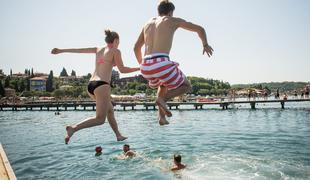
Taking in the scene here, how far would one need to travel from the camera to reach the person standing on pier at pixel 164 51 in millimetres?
3418

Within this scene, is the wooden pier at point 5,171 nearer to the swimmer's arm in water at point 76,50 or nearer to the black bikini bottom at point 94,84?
the black bikini bottom at point 94,84

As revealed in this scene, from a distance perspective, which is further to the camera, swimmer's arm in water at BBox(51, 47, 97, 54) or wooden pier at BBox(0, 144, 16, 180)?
swimmer's arm in water at BBox(51, 47, 97, 54)

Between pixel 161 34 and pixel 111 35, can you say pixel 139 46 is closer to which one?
pixel 161 34

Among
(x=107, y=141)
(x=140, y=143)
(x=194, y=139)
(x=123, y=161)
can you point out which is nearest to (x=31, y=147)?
(x=107, y=141)

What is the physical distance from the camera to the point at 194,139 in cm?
2261

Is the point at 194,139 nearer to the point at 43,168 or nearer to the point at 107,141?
the point at 107,141

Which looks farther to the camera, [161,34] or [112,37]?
[112,37]

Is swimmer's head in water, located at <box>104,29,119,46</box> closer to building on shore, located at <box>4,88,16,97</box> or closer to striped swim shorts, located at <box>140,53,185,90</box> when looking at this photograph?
striped swim shorts, located at <box>140,53,185,90</box>

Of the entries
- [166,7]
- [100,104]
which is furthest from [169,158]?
[166,7]

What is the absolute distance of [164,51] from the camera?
3.49m

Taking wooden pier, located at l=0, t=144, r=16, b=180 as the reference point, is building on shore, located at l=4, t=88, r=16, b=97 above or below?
above

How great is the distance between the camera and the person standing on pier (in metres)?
3.42

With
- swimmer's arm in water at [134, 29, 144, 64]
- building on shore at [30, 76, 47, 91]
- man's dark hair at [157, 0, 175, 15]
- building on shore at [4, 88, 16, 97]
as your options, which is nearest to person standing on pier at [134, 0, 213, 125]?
man's dark hair at [157, 0, 175, 15]

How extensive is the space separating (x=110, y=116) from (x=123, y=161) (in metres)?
10.9
